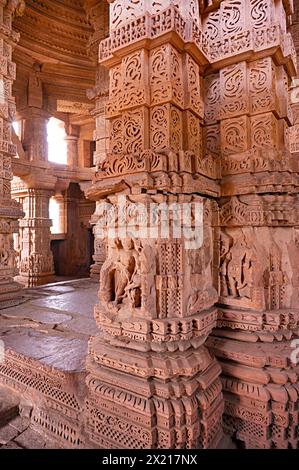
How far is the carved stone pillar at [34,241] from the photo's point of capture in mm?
9430

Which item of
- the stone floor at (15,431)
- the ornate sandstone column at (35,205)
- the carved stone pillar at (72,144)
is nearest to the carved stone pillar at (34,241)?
the ornate sandstone column at (35,205)

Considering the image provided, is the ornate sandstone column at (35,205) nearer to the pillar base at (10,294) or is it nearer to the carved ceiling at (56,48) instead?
the carved ceiling at (56,48)

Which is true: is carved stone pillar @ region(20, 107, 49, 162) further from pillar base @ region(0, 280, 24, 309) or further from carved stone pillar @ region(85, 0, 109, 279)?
pillar base @ region(0, 280, 24, 309)

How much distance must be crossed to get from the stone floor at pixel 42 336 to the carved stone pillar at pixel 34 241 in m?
3.93

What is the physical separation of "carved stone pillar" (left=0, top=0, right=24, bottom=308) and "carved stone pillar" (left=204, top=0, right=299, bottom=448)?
3951mm

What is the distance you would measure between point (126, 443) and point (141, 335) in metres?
0.80

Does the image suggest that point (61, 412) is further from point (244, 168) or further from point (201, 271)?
point (244, 168)

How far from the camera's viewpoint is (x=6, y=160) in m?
5.16

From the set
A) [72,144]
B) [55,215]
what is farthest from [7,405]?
[72,144]

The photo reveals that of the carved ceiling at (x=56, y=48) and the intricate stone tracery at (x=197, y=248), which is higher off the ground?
the carved ceiling at (x=56, y=48)

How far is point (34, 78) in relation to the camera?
9.61 meters

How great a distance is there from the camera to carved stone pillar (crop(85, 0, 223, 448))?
2.05 metres

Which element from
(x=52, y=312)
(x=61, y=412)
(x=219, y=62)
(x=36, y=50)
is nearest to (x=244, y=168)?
(x=219, y=62)

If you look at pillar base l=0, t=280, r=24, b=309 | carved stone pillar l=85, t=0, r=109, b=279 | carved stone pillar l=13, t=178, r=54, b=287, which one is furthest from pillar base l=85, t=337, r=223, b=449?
carved stone pillar l=13, t=178, r=54, b=287
